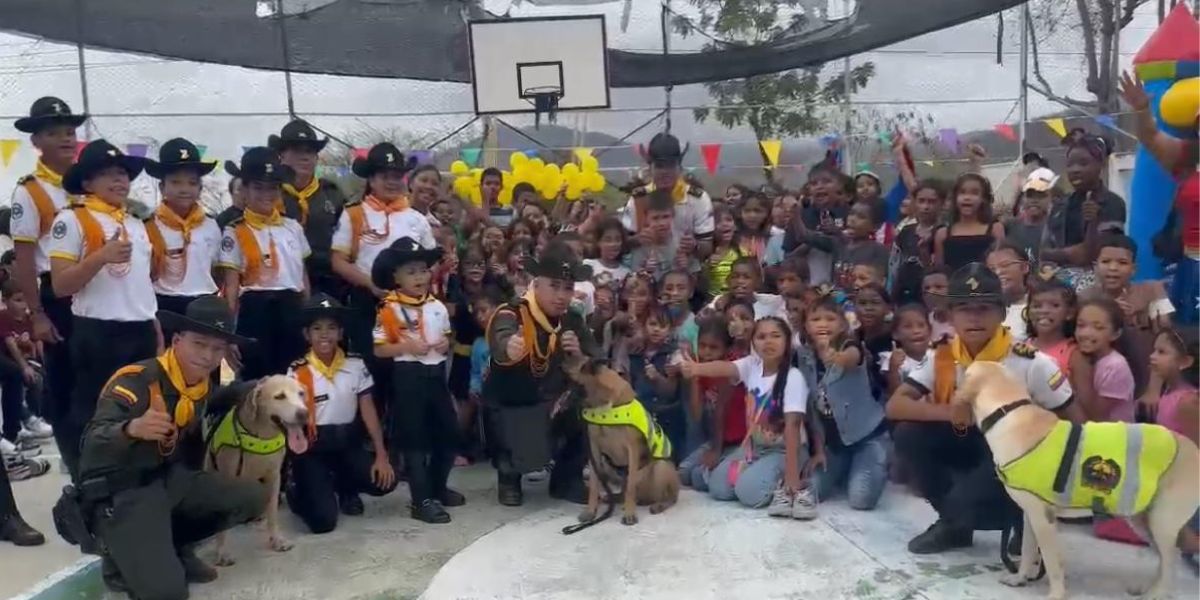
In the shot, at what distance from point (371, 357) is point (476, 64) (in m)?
6.20

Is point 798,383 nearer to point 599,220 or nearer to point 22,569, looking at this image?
point 599,220

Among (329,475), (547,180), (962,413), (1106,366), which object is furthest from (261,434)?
(547,180)

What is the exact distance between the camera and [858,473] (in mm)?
5336

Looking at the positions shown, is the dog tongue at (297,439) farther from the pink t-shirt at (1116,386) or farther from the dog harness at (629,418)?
the pink t-shirt at (1116,386)

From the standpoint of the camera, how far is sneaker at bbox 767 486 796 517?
17.0 ft

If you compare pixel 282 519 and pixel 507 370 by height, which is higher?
pixel 507 370

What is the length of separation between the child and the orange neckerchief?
0.52 m

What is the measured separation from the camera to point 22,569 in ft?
16.4

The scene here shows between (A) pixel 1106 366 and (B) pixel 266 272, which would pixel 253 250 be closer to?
(B) pixel 266 272

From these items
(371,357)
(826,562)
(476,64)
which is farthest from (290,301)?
(476,64)

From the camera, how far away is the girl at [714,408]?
563cm

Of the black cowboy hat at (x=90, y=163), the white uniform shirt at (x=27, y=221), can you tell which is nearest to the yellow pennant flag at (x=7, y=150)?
the white uniform shirt at (x=27, y=221)

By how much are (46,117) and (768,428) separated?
12.1ft

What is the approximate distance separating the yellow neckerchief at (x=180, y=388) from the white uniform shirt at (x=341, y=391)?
887 millimetres
